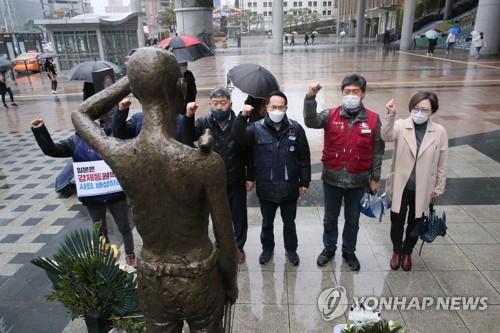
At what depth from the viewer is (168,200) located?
162cm

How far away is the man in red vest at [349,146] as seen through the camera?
3.57 m

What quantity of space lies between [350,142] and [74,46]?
2125 cm

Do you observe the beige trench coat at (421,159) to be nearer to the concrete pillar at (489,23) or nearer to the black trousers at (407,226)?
the black trousers at (407,226)

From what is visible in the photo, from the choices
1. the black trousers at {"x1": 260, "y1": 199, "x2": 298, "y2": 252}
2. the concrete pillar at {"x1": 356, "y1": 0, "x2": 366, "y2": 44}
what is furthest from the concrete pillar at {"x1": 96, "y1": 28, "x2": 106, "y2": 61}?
the concrete pillar at {"x1": 356, "y1": 0, "x2": 366, "y2": 44}

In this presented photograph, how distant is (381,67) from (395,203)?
18.1 m

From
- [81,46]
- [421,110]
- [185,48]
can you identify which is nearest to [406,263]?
[421,110]

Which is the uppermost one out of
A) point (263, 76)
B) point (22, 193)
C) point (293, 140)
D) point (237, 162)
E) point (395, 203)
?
point (263, 76)

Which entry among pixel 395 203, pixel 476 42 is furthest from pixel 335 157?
pixel 476 42

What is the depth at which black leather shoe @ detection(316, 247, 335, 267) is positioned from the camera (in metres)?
4.18

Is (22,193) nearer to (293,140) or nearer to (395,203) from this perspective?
(293,140)

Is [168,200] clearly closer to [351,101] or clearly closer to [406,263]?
[351,101]

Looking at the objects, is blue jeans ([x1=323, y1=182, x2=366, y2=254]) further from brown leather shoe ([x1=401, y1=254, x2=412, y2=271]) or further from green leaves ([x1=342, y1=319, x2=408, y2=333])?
green leaves ([x1=342, y1=319, x2=408, y2=333])

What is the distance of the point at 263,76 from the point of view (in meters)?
4.00

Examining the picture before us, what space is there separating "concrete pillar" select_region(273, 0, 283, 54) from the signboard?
26362 mm
